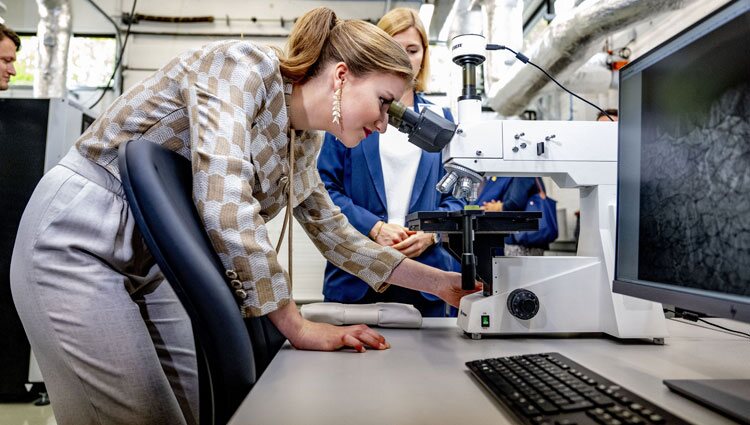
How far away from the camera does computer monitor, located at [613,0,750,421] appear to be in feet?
1.69

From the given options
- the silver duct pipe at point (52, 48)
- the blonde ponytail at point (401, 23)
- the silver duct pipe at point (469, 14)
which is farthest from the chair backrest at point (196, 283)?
the silver duct pipe at point (52, 48)

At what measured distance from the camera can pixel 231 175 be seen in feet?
2.24

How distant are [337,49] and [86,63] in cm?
462

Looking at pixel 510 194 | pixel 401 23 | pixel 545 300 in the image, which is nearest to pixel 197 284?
pixel 545 300

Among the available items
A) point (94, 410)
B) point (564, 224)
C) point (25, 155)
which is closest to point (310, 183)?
point (94, 410)

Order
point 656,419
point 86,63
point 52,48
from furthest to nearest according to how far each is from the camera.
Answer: point 86,63
point 52,48
point 656,419

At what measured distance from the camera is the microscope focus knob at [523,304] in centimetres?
93

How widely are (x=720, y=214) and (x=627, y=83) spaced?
29 cm

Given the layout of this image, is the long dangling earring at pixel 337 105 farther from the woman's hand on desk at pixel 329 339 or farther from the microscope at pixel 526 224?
the woman's hand on desk at pixel 329 339

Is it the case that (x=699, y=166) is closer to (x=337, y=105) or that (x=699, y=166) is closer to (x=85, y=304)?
(x=337, y=105)

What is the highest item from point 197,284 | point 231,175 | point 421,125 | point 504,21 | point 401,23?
point 504,21

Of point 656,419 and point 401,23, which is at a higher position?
point 401,23

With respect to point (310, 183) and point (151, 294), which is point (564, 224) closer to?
point (310, 183)

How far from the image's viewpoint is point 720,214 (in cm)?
54
